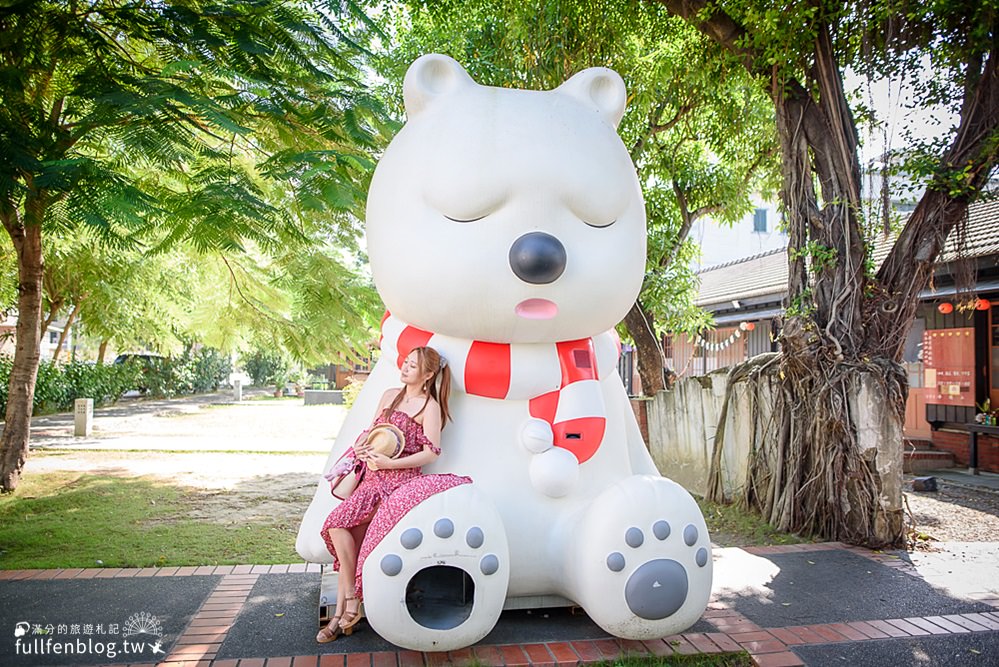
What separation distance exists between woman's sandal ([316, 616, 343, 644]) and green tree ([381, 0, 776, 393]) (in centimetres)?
542

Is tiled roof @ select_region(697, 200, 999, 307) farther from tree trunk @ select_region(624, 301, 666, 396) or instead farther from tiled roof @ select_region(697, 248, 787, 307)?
tree trunk @ select_region(624, 301, 666, 396)

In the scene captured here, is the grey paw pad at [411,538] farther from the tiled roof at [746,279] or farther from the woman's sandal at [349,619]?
the tiled roof at [746,279]

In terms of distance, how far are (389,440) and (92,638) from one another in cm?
185

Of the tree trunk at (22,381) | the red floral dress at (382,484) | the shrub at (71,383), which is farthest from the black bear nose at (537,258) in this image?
the shrub at (71,383)

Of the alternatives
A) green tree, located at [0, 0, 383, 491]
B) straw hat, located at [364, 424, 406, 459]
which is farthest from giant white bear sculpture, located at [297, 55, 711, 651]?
green tree, located at [0, 0, 383, 491]

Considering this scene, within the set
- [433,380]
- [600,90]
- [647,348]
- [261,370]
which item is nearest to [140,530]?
[433,380]

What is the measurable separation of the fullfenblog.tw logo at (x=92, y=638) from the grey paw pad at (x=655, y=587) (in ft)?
7.38

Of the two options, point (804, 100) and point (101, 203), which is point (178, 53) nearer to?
point (101, 203)

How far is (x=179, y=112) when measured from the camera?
13.6 ft

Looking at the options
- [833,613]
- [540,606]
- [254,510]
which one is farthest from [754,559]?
[254,510]

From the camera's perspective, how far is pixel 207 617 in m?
3.97

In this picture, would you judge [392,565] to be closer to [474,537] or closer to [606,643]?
[474,537]

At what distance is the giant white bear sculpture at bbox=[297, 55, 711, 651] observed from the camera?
122 inches

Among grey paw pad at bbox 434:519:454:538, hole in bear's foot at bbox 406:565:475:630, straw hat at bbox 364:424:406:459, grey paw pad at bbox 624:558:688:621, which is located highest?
straw hat at bbox 364:424:406:459
